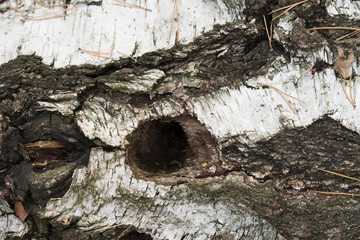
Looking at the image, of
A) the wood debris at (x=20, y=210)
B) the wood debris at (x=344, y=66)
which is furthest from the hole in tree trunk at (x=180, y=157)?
the wood debris at (x=344, y=66)

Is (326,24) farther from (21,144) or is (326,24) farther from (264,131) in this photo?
(21,144)

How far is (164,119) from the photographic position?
1.90 metres

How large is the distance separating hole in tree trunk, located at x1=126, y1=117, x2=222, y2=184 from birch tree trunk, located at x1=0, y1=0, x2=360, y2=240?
0.03m

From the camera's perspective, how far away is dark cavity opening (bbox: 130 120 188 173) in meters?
2.19

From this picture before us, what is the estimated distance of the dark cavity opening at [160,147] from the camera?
2.19m

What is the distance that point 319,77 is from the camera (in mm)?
1731

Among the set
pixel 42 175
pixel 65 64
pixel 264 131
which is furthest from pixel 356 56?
pixel 42 175

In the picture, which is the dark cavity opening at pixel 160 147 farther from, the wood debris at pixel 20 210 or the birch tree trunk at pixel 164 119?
the wood debris at pixel 20 210

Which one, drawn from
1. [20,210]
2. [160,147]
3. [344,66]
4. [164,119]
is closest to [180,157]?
[160,147]

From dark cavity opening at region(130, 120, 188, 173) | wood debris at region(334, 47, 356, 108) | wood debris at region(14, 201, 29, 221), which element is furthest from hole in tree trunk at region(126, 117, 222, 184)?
wood debris at region(334, 47, 356, 108)

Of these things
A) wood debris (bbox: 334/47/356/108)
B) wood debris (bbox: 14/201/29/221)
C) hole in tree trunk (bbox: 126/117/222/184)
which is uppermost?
wood debris (bbox: 334/47/356/108)

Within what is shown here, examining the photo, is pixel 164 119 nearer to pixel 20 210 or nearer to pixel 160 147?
pixel 160 147

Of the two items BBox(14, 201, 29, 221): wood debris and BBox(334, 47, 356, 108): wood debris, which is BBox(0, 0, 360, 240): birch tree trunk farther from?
BBox(334, 47, 356, 108): wood debris

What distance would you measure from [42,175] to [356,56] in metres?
2.10
